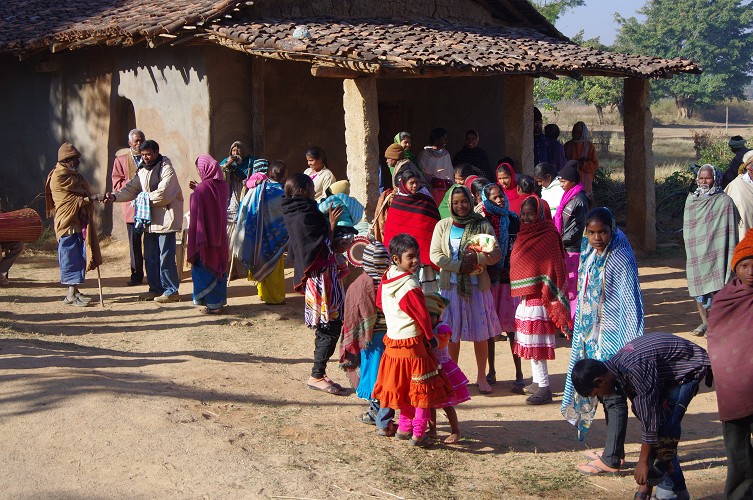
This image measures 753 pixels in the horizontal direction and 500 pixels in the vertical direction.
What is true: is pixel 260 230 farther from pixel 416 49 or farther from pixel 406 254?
pixel 406 254

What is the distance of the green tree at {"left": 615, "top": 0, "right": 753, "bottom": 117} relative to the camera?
55.3 metres

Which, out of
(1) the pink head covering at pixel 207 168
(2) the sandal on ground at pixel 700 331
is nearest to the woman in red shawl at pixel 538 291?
(2) the sandal on ground at pixel 700 331

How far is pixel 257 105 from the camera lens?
12117mm

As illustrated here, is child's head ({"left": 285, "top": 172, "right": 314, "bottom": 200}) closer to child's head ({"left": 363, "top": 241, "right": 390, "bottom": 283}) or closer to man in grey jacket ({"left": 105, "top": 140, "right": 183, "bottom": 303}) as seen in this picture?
child's head ({"left": 363, "top": 241, "right": 390, "bottom": 283})

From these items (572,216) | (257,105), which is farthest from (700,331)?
(257,105)

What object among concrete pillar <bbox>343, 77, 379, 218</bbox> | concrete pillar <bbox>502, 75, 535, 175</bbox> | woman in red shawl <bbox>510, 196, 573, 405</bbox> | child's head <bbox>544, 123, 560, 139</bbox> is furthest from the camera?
child's head <bbox>544, 123, 560, 139</bbox>

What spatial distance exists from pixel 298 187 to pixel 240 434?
2.19 m

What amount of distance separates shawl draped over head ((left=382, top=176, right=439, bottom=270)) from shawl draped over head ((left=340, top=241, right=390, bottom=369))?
5.45 feet

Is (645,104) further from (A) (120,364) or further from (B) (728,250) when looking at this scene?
(A) (120,364)

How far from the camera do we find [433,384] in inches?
236

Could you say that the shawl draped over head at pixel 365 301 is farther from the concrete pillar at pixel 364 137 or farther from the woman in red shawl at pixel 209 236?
the concrete pillar at pixel 364 137

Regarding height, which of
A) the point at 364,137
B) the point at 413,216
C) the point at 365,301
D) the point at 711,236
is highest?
the point at 364,137

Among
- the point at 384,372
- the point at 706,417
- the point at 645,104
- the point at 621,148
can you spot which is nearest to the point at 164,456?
the point at 384,372

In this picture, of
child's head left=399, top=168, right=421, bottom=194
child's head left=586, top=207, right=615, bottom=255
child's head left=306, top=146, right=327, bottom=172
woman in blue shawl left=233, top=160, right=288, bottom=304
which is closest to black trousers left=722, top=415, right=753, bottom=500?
child's head left=586, top=207, right=615, bottom=255
